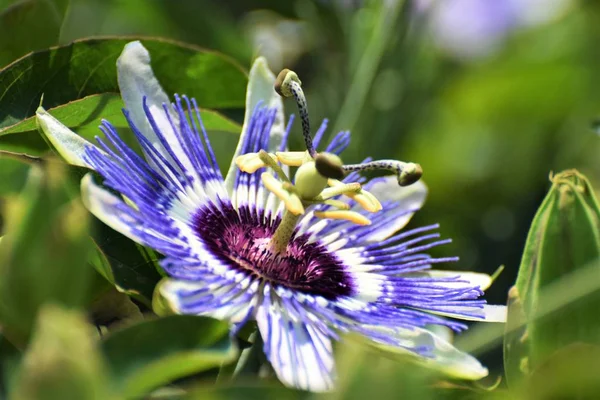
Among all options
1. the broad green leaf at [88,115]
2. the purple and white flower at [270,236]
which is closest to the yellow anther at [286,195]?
the purple and white flower at [270,236]

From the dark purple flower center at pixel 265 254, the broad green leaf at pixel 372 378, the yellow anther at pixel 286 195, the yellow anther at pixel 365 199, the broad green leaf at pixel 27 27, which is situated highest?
the broad green leaf at pixel 372 378

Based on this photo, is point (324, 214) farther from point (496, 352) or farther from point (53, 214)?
point (53, 214)

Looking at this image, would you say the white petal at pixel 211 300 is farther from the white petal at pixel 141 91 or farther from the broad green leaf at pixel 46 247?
the white petal at pixel 141 91

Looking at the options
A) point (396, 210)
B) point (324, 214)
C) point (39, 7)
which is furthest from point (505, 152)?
point (39, 7)

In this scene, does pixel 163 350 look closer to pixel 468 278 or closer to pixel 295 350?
pixel 295 350

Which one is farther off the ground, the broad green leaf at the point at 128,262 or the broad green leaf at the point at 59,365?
the broad green leaf at the point at 59,365

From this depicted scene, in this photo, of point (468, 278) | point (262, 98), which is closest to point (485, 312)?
point (468, 278)
